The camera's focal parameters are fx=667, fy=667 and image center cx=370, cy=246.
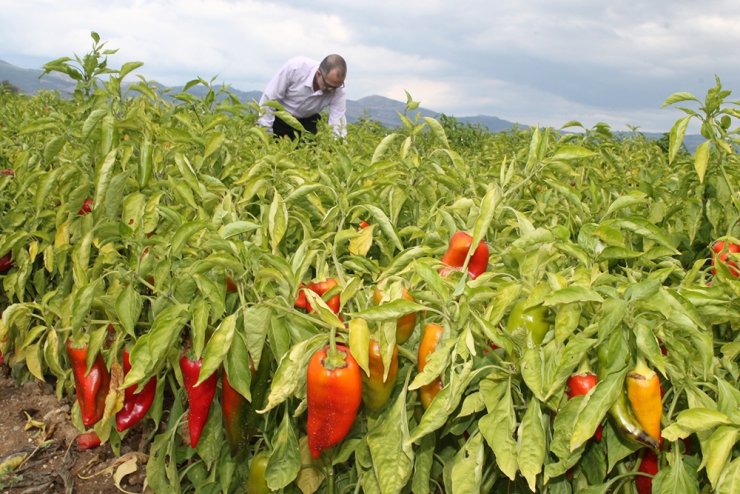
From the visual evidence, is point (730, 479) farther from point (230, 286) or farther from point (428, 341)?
point (230, 286)

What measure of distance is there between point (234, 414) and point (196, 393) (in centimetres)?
11

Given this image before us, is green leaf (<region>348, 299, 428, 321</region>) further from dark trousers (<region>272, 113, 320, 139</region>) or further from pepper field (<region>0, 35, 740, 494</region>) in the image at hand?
dark trousers (<region>272, 113, 320, 139</region>)

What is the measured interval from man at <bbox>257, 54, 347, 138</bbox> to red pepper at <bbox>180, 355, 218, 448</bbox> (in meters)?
5.19

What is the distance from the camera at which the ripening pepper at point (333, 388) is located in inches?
53.1

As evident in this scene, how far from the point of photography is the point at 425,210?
90.6 inches

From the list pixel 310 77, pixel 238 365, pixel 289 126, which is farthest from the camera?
pixel 289 126

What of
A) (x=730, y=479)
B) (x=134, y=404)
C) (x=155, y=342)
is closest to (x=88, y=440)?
(x=134, y=404)

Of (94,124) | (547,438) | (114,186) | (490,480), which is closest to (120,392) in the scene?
(114,186)

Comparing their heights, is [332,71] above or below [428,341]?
above

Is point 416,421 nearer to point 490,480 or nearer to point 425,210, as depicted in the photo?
point 490,480

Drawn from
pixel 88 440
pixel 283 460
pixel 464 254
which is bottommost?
pixel 88 440

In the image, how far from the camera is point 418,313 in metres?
1.49

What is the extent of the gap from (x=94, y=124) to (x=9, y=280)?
1.34 m

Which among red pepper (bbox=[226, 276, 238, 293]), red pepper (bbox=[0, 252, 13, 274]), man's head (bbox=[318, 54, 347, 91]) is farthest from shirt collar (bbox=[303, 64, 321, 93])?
red pepper (bbox=[226, 276, 238, 293])
